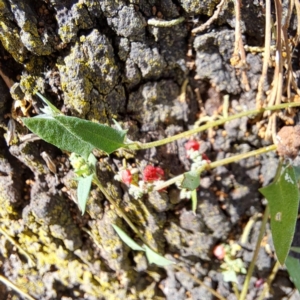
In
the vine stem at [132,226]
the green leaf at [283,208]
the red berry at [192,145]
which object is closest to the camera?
the green leaf at [283,208]

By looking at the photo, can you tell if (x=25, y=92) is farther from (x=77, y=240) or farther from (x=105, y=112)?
(x=77, y=240)

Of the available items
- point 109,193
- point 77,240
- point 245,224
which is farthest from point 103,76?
point 245,224

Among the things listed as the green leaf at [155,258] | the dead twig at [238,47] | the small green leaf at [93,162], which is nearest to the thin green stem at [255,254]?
the green leaf at [155,258]

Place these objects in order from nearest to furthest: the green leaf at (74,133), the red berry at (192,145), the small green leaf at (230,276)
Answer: the green leaf at (74,133), the red berry at (192,145), the small green leaf at (230,276)

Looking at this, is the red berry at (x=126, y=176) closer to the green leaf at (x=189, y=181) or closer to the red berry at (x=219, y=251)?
the green leaf at (x=189, y=181)

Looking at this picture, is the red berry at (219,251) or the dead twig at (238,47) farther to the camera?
the red berry at (219,251)

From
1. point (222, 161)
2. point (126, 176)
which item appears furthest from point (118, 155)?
point (222, 161)

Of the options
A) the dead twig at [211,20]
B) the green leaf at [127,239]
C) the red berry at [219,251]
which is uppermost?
the dead twig at [211,20]
